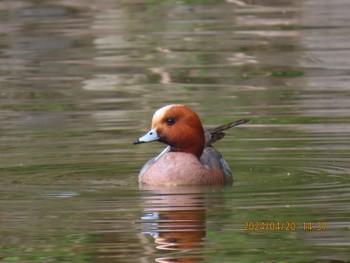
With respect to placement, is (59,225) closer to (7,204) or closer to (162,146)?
(7,204)

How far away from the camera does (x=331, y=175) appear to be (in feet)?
34.9

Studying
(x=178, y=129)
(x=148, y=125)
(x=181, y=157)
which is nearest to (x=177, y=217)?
(x=181, y=157)

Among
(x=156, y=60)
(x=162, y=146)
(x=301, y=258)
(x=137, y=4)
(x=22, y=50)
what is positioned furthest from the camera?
(x=137, y=4)

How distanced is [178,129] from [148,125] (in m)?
2.73

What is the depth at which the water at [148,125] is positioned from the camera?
854cm

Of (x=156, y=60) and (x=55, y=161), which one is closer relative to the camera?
(x=55, y=161)

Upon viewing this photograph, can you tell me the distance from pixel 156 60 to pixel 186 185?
8.05 meters

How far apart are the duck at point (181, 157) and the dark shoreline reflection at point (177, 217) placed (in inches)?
3.3

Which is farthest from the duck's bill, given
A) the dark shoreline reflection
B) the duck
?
the dark shoreline reflection

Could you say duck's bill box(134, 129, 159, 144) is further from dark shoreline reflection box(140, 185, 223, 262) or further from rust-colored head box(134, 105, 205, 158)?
dark shoreline reflection box(140, 185, 223, 262)

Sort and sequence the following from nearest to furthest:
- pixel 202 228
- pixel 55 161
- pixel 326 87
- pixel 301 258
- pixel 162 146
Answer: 1. pixel 301 258
2. pixel 202 228
3. pixel 55 161
4. pixel 162 146
5. pixel 326 87

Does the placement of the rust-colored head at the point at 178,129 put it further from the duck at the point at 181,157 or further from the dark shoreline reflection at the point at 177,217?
the dark shoreline reflection at the point at 177,217

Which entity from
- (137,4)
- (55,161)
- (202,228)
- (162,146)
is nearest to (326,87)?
(162,146)

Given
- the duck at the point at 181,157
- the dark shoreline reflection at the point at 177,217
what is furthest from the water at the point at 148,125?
the duck at the point at 181,157
